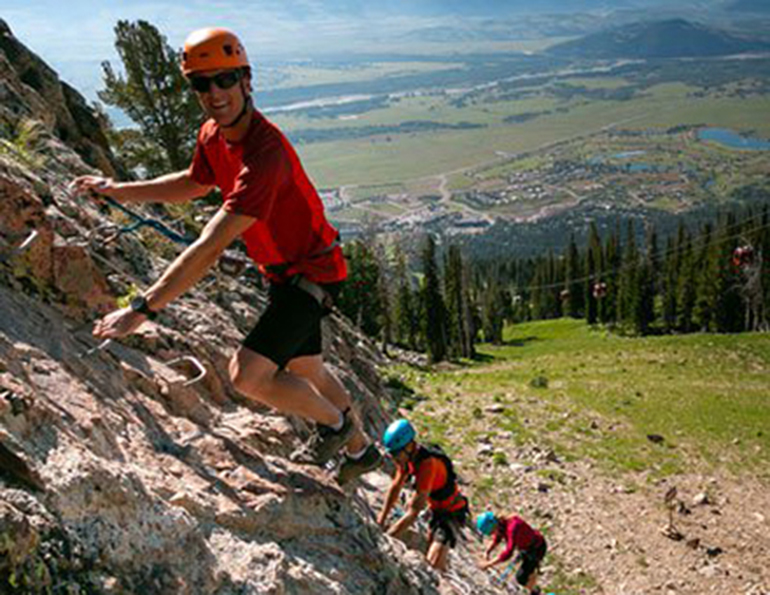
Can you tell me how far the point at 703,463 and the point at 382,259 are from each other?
130 feet

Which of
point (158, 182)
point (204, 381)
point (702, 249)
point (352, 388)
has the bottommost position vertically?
point (702, 249)

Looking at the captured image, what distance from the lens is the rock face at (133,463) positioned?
10.7ft

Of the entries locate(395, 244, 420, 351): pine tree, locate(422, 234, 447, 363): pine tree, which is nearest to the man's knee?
locate(422, 234, 447, 363): pine tree

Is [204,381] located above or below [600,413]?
above

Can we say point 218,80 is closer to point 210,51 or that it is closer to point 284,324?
point 210,51

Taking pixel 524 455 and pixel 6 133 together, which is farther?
pixel 524 455

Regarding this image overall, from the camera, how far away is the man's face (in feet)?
12.4

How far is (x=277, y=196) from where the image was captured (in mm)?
4180

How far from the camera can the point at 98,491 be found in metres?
3.50

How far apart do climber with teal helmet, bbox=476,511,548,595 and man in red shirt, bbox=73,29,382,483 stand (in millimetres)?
5072

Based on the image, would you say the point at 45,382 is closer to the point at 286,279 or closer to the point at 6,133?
the point at 286,279

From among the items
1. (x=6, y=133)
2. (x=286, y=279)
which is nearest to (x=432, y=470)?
(x=286, y=279)

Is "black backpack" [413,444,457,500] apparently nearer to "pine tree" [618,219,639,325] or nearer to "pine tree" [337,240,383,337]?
"pine tree" [337,240,383,337]

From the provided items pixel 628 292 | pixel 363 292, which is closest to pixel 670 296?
pixel 628 292
